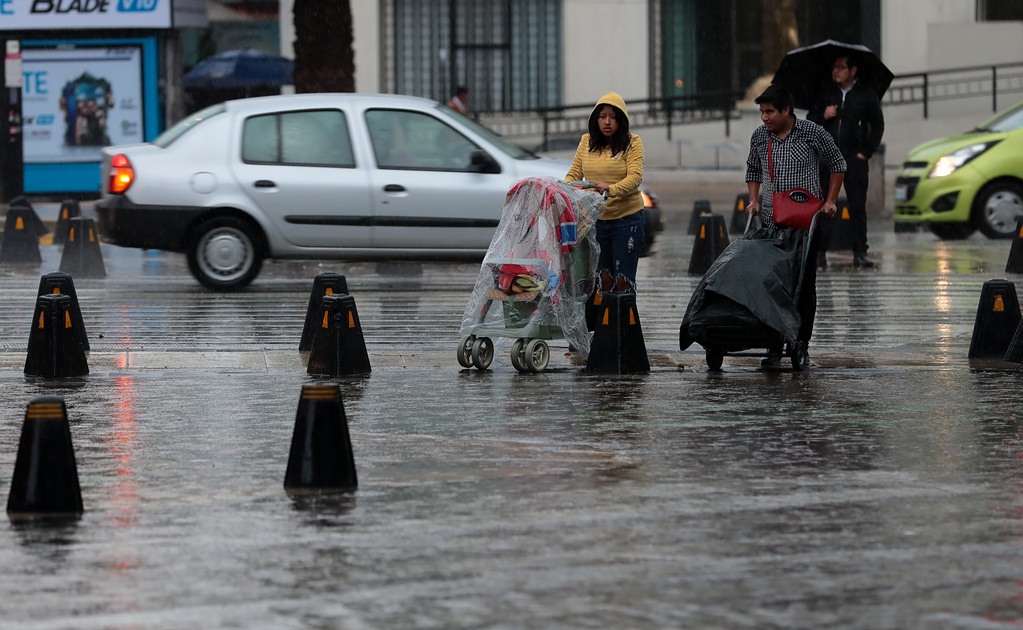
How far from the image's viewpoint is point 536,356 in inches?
416

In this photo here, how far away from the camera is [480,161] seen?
15.4 metres

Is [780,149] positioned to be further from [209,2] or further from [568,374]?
[209,2]

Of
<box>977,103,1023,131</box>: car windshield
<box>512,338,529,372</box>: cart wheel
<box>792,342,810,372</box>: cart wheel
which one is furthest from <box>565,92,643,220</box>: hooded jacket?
<box>977,103,1023,131</box>: car windshield

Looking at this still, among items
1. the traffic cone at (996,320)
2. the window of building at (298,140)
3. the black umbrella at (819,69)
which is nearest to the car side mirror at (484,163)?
the window of building at (298,140)

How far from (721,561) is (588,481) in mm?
1393

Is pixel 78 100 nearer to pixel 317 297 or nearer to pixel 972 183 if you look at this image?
pixel 972 183

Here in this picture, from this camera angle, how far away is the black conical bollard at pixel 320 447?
7.09 metres

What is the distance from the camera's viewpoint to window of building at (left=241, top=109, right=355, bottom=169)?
15.5 metres

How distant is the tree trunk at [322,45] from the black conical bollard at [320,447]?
1488 centimetres

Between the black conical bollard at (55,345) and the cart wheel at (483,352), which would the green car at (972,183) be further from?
the black conical bollard at (55,345)

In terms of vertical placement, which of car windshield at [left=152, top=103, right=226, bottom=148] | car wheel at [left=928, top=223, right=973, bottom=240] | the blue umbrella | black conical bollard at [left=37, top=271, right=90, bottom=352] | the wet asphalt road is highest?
the blue umbrella

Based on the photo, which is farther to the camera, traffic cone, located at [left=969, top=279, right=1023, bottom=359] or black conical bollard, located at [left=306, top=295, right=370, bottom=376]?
traffic cone, located at [left=969, top=279, right=1023, bottom=359]

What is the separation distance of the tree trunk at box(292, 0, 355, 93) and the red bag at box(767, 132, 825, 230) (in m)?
11.9

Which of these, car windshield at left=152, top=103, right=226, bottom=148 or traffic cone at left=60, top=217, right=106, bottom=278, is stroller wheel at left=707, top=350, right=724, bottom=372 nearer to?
car windshield at left=152, top=103, right=226, bottom=148
